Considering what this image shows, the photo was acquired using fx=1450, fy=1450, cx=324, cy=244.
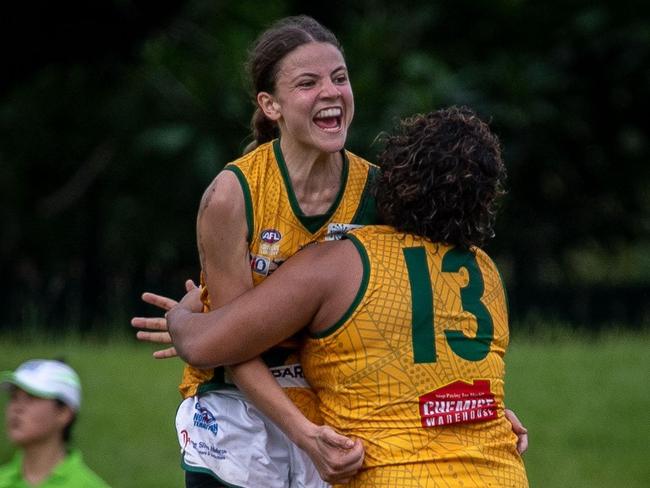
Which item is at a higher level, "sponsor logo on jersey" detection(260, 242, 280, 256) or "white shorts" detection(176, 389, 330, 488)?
"sponsor logo on jersey" detection(260, 242, 280, 256)

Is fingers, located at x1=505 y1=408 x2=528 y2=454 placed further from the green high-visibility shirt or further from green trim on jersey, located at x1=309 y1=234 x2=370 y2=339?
the green high-visibility shirt

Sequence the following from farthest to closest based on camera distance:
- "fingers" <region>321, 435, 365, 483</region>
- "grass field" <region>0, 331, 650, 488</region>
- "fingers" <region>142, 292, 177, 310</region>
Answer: "grass field" <region>0, 331, 650, 488</region>
"fingers" <region>142, 292, 177, 310</region>
"fingers" <region>321, 435, 365, 483</region>

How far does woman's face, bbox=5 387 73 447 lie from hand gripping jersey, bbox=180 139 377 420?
61 cm

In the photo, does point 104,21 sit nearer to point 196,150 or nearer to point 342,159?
point 196,150

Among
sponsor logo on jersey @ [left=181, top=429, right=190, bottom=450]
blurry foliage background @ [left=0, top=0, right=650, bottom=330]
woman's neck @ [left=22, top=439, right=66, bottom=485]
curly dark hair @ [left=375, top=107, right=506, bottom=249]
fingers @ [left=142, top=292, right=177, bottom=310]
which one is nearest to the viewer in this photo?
curly dark hair @ [left=375, top=107, right=506, bottom=249]

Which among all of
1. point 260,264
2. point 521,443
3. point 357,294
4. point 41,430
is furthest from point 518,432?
point 41,430

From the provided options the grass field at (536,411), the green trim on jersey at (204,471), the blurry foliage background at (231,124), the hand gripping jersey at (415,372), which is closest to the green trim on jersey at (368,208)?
the hand gripping jersey at (415,372)

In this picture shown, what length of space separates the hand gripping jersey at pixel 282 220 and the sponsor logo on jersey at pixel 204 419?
3.1 inches

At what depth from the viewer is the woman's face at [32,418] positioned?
4308 millimetres

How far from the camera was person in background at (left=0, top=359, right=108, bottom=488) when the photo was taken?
4277mm

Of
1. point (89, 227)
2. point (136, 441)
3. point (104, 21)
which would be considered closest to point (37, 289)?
point (89, 227)

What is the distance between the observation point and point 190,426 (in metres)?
4.07

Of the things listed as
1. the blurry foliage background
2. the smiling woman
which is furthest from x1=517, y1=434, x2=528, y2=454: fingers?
the blurry foliage background

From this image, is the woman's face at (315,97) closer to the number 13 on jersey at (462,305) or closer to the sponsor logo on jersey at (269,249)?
the sponsor logo on jersey at (269,249)
